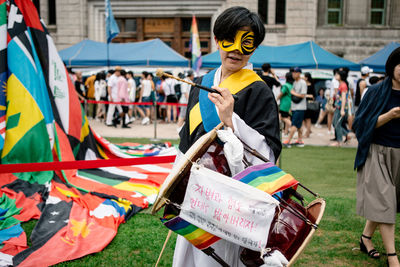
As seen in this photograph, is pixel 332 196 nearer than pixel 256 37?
No

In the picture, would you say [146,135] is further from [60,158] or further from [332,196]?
[332,196]

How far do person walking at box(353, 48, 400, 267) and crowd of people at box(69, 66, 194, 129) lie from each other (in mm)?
8346

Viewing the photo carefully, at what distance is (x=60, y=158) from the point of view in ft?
18.6

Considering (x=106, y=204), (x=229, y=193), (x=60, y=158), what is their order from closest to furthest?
A: (x=229, y=193)
(x=106, y=204)
(x=60, y=158)

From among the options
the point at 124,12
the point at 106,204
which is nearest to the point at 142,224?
the point at 106,204

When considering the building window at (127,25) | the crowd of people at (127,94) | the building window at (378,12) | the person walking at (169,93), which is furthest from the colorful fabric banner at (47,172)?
the building window at (378,12)

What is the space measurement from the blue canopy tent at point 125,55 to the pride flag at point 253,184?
44.9 feet

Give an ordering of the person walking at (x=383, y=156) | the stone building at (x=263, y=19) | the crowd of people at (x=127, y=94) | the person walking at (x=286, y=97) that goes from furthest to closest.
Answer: the stone building at (x=263, y=19)
the crowd of people at (x=127, y=94)
the person walking at (x=286, y=97)
the person walking at (x=383, y=156)

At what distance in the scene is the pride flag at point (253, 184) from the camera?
1772 mm

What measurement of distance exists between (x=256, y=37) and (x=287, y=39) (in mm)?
18521

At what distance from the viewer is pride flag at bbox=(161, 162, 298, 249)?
1772mm

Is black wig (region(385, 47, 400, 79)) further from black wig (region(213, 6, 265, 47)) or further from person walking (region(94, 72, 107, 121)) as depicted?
person walking (region(94, 72, 107, 121))

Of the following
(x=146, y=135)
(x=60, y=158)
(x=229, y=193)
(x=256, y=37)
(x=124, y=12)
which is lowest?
(x=146, y=135)

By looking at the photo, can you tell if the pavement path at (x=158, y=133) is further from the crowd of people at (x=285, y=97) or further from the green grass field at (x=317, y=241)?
the green grass field at (x=317, y=241)
